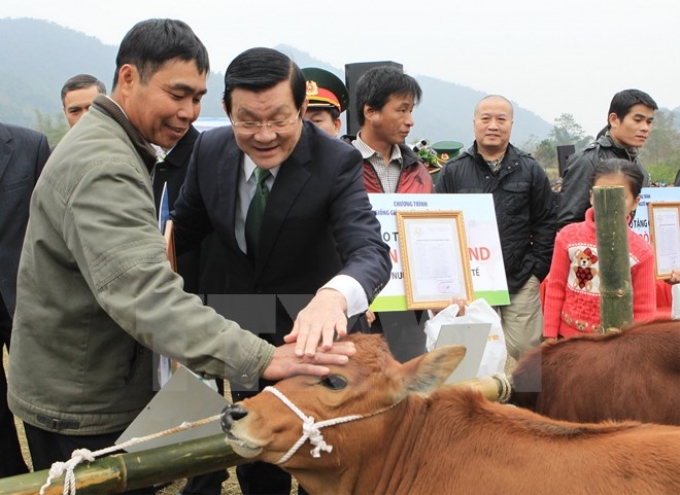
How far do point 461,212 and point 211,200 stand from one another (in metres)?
2.17

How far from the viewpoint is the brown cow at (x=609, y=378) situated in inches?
126

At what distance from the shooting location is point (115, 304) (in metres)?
2.21

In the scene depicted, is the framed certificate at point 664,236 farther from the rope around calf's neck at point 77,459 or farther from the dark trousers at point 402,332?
the rope around calf's neck at point 77,459

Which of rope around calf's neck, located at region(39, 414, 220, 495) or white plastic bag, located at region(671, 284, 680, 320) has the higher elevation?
rope around calf's neck, located at region(39, 414, 220, 495)

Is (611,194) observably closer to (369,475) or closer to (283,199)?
(283,199)

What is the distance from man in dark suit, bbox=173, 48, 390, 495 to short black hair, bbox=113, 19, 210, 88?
34 centimetres

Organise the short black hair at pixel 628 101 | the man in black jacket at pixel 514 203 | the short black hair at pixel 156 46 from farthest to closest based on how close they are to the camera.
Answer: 1. the short black hair at pixel 628 101
2. the man in black jacket at pixel 514 203
3. the short black hair at pixel 156 46

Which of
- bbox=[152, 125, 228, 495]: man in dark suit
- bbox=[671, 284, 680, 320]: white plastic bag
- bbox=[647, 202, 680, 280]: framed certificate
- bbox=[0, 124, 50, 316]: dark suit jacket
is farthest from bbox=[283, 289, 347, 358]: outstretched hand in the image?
bbox=[647, 202, 680, 280]: framed certificate

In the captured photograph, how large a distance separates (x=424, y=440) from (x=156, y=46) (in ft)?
5.35

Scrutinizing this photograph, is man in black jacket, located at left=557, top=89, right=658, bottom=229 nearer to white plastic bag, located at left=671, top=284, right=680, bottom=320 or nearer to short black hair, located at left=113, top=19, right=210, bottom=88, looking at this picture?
white plastic bag, located at left=671, top=284, right=680, bottom=320

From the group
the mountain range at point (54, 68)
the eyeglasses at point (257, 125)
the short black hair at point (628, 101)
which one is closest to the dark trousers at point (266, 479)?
the eyeglasses at point (257, 125)

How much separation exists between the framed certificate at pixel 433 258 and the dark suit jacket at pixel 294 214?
55.4 inches

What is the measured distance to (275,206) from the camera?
326 centimetres

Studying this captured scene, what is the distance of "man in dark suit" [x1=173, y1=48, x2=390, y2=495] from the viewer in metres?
2.98
